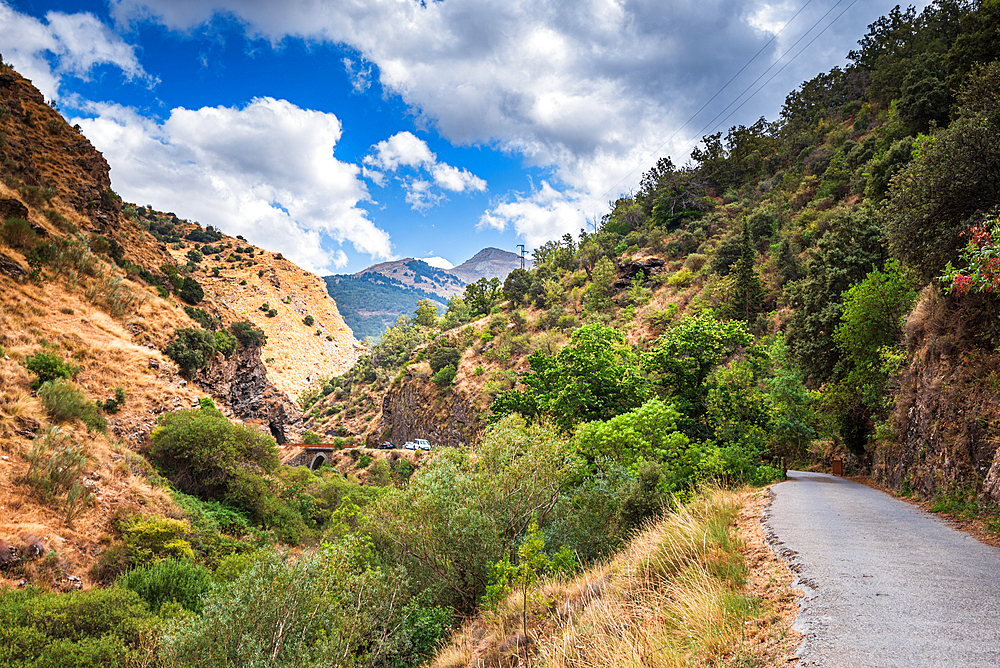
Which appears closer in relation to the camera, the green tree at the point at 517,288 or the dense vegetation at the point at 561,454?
the dense vegetation at the point at 561,454

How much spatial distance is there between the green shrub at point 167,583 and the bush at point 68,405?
818 centimetres

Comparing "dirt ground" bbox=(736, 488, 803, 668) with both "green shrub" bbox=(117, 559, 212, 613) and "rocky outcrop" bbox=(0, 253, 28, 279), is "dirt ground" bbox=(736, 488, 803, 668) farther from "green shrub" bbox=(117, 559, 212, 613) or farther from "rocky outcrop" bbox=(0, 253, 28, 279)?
"rocky outcrop" bbox=(0, 253, 28, 279)

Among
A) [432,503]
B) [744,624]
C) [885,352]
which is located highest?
[885,352]

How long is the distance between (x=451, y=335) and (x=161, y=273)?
34.3 meters

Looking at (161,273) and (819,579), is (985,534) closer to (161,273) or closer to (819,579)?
(819,579)

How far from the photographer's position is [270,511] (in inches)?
952

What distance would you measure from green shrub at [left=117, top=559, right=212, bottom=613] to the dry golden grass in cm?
1101

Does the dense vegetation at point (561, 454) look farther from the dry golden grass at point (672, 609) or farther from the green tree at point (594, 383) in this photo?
the dry golden grass at point (672, 609)

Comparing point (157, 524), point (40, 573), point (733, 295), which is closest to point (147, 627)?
point (40, 573)

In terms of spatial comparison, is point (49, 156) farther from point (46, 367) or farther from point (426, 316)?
point (426, 316)

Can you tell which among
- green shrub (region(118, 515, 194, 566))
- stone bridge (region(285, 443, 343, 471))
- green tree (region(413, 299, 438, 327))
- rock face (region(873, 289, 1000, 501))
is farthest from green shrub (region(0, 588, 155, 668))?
green tree (region(413, 299, 438, 327))

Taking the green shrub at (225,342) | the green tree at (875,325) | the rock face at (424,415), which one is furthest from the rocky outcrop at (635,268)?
the green shrub at (225,342)

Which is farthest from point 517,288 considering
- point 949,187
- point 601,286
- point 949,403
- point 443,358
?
point 949,403

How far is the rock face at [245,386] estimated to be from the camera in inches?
1296
